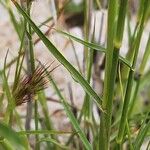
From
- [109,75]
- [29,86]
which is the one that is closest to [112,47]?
[109,75]

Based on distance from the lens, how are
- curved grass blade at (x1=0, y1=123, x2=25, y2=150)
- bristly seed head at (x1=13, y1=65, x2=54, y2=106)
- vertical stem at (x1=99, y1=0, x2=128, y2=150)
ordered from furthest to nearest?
bristly seed head at (x1=13, y1=65, x2=54, y2=106) → vertical stem at (x1=99, y1=0, x2=128, y2=150) → curved grass blade at (x1=0, y1=123, x2=25, y2=150)

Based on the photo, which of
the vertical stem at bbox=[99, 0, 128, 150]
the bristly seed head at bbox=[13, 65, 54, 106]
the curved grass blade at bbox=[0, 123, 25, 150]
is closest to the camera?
the curved grass blade at bbox=[0, 123, 25, 150]

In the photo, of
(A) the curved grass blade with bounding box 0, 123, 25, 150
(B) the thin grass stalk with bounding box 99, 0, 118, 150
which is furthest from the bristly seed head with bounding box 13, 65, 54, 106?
(A) the curved grass blade with bounding box 0, 123, 25, 150

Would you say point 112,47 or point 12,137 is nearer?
point 12,137

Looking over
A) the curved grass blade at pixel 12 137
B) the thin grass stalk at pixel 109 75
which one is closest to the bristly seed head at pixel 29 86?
the thin grass stalk at pixel 109 75

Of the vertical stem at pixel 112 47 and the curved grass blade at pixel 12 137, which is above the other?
the vertical stem at pixel 112 47

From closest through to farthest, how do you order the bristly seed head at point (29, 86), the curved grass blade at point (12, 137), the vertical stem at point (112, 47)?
the curved grass blade at point (12, 137), the vertical stem at point (112, 47), the bristly seed head at point (29, 86)

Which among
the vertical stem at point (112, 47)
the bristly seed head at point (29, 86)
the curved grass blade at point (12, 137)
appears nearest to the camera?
the curved grass blade at point (12, 137)

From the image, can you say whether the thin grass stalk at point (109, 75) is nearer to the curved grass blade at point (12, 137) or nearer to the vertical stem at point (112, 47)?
the vertical stem at point (112, 47)

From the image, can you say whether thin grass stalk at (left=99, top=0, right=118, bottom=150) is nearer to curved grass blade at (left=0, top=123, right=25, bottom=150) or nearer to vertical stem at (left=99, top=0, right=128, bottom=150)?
vertical stem at (left=99, top=0, right=128, bottom=150)

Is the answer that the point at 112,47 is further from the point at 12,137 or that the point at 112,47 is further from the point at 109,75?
the point at 12,137

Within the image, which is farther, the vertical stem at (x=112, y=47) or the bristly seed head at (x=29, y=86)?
the bristly seed head at (x=29, y=86)

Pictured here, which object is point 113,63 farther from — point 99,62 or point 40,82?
point 99,62
